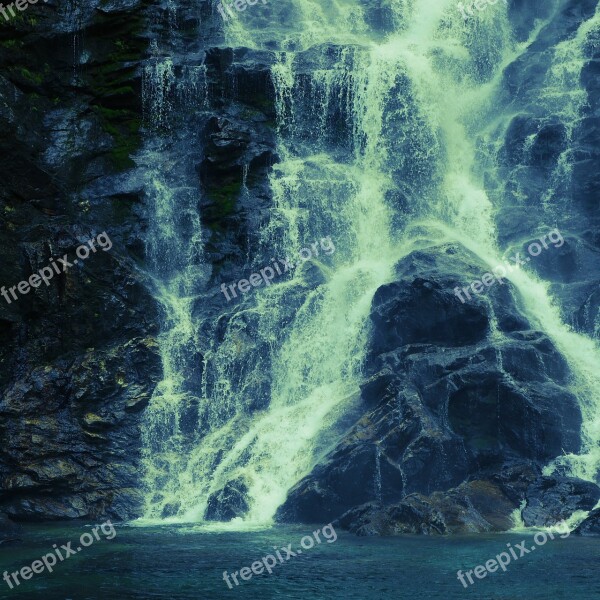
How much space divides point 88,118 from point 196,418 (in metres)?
16.1

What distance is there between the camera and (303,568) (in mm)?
15984

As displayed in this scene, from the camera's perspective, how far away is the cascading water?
25.2 metres

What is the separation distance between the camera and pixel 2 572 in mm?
15797

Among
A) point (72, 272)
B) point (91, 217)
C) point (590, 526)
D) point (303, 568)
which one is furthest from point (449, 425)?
point (91, 217)

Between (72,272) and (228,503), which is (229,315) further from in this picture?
(228,503)

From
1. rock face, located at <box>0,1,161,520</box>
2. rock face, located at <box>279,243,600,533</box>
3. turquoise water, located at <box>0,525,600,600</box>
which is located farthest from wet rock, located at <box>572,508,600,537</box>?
rock face, located at <box>0,1,161,520</box>

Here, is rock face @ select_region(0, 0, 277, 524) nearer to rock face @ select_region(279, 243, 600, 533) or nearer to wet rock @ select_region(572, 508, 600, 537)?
rock face @ select_region(279, 243, 600, 533)

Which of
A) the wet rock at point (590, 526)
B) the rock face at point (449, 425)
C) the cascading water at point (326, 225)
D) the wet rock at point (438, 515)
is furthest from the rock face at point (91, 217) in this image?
the wet rock at point (590, 526)

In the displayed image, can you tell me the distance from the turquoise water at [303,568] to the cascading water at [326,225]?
447 centimetres

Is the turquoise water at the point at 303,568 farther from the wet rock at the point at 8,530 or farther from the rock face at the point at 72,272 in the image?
the rock face at the point at 72,272

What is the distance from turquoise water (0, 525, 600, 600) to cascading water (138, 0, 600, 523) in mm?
4472

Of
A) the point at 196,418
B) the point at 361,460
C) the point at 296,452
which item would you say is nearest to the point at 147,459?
the point at 196,418

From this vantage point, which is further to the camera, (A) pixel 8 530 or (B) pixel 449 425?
(B) pixel 449 425

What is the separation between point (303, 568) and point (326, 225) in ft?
61.7
